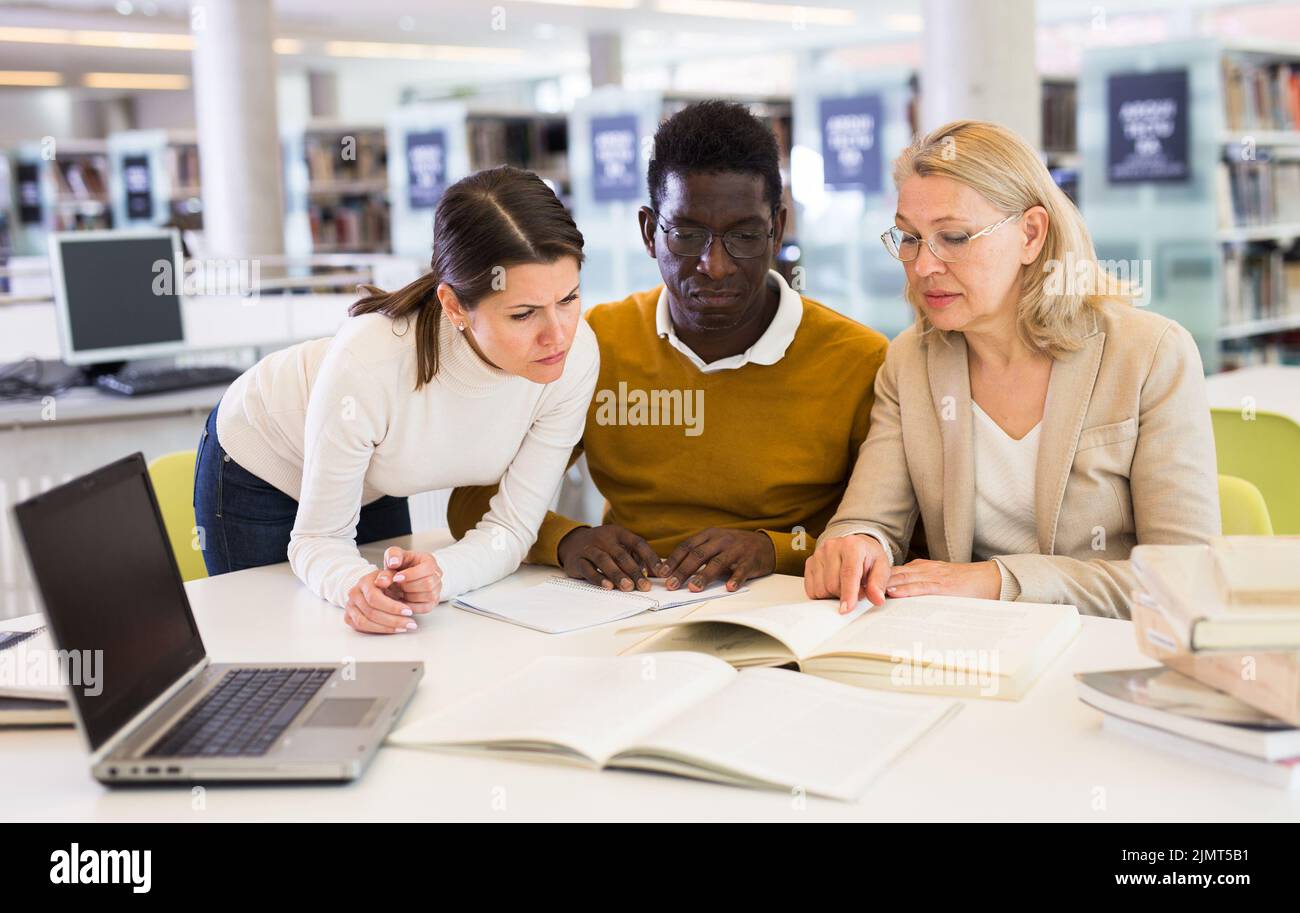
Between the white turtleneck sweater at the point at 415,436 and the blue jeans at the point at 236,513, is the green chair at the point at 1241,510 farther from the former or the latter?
the blue jeans at the point at 236,513

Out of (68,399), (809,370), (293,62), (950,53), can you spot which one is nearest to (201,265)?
(68,399)

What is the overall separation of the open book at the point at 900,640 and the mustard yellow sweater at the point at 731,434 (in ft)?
1.58

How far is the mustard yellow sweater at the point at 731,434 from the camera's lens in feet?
6.60

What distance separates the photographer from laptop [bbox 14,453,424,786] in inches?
42.7

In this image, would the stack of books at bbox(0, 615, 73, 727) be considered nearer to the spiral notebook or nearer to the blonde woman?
Result: the spiral notebook

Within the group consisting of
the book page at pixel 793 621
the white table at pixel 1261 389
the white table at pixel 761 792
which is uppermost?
the white table at pixel 1261 389

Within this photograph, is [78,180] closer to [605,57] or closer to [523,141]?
[523,141]

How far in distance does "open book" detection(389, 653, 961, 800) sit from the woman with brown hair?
0.36 metres

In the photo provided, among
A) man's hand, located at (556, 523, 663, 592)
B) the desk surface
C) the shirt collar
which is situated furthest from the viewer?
the desk surface

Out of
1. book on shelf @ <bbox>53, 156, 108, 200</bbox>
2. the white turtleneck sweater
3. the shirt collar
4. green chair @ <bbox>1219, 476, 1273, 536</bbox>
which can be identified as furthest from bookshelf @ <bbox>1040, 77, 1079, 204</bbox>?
book on shelf @ <bbox>53, 156, 108, 200</bbox>

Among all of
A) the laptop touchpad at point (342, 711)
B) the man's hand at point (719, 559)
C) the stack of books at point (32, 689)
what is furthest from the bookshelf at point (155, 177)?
the laptop touchpad at point (342, 711)

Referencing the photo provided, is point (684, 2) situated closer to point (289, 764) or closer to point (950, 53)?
point (950, 53)

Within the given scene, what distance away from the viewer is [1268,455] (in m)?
2.43
